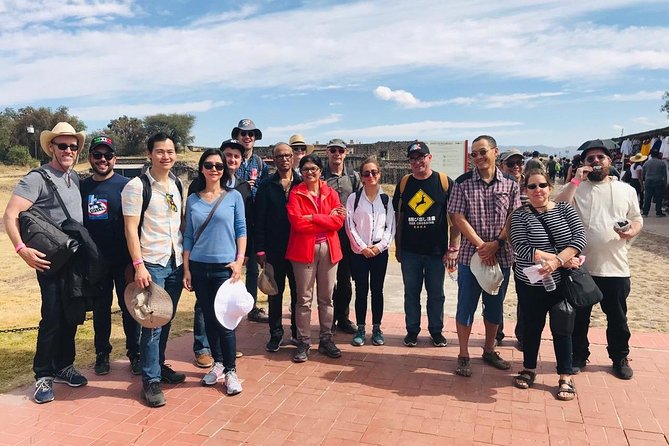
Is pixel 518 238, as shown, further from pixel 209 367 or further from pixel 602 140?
pixel 209 367

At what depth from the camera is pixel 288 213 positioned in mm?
4562

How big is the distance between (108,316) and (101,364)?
0.43 metres

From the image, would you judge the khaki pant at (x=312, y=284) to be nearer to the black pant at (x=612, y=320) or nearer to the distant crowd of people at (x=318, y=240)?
the distant crowd of people at (x=318, y=240)

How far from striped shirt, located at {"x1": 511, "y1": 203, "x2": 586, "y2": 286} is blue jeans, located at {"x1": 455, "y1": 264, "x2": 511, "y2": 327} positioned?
455 millimetres

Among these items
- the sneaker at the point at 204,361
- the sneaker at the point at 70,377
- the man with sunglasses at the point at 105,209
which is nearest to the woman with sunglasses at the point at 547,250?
the sneaker at the point at 204,361

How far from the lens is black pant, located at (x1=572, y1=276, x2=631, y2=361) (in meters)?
4.04

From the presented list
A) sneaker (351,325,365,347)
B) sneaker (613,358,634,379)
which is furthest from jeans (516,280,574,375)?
sneaker (351,325,365,347)

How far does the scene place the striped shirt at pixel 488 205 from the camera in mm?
4141

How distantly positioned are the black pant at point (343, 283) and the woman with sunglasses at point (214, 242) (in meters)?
1.35

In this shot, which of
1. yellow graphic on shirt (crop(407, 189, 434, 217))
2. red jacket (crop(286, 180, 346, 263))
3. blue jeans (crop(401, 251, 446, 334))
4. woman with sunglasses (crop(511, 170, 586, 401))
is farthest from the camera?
blue jeans (crop(401, 251, 446, 334))

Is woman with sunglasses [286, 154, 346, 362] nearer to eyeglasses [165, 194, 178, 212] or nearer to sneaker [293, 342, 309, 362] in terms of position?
sneaker [293, 342, 309, 362]

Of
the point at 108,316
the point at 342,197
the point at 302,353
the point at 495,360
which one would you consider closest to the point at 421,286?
the point at 495,360

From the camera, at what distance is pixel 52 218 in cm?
386

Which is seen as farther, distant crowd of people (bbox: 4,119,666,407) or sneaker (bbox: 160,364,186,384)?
sneaker (bbox: 160,364,186,384)
